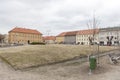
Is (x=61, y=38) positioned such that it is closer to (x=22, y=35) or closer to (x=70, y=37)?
(x=70, y=37)

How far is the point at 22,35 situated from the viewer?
114188 mm

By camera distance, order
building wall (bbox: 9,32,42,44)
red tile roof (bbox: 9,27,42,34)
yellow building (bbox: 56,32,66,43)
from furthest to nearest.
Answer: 1. yellow building (bbox: 56,32,66,43)
2. red tile roof (bbox: 9,27,42,34)
3. building wall (bbox: 9,32,42,44)

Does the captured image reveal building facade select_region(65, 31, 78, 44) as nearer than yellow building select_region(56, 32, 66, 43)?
Yes

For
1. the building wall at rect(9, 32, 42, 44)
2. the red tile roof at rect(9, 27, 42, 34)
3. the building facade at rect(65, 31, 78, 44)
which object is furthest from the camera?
the building facade at rect(65, 31, 78, 44)

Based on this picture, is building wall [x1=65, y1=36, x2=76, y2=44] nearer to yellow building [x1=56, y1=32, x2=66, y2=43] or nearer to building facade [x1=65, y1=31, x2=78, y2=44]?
building facade [x1=65, y1=31, x2=78, y2=44]

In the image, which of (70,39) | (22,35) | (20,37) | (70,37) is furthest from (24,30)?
(70,39)

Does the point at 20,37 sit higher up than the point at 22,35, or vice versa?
the point at 22,35

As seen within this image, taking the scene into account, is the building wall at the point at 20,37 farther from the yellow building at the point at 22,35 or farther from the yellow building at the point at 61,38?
the yellow building at the point at 61,38

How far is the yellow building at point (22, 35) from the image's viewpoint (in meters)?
110

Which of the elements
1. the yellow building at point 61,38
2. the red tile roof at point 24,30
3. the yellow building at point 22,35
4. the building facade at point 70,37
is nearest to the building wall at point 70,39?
the building facade at point 70,37

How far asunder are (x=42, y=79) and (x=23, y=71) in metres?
3.57

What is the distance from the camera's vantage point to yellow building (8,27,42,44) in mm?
110312

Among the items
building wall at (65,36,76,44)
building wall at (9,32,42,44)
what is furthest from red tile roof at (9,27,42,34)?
building wall at (65,36,76,44)

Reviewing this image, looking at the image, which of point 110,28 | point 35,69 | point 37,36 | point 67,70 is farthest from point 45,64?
point 37,36
